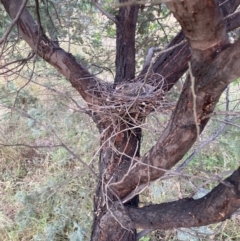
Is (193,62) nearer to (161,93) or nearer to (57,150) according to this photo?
(161,93)

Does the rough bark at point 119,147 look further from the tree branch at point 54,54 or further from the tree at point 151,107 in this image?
the tree branch at point 54,54

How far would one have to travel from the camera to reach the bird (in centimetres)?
112

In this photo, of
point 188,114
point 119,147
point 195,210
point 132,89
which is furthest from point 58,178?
point 188,114

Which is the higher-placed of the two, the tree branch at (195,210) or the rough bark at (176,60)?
the rough bark at (176,60)

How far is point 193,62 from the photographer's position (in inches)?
28.9

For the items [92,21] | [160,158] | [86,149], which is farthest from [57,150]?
[160,158]

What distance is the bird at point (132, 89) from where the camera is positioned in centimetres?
112

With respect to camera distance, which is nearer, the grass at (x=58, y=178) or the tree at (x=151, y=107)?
the tree at (x=151, y=107)

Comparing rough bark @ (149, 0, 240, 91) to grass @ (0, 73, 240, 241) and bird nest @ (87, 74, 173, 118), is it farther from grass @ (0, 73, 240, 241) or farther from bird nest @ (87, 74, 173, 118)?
grass @ (0, 73, 240, 241)

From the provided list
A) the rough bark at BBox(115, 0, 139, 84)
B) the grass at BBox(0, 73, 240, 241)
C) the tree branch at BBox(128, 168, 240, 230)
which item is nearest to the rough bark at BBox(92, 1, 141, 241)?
the rough bark at BBox(115, 0, 139, 84)

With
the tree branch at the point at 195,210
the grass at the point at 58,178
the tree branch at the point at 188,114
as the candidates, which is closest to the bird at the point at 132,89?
the tree branch at the point at 188,114

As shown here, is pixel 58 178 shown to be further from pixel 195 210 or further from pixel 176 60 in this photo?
pixel 195 210

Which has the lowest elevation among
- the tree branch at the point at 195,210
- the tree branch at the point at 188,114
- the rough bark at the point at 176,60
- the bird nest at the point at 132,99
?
the tree branch at the point at 195,210

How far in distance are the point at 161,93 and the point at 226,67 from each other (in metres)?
0.46
